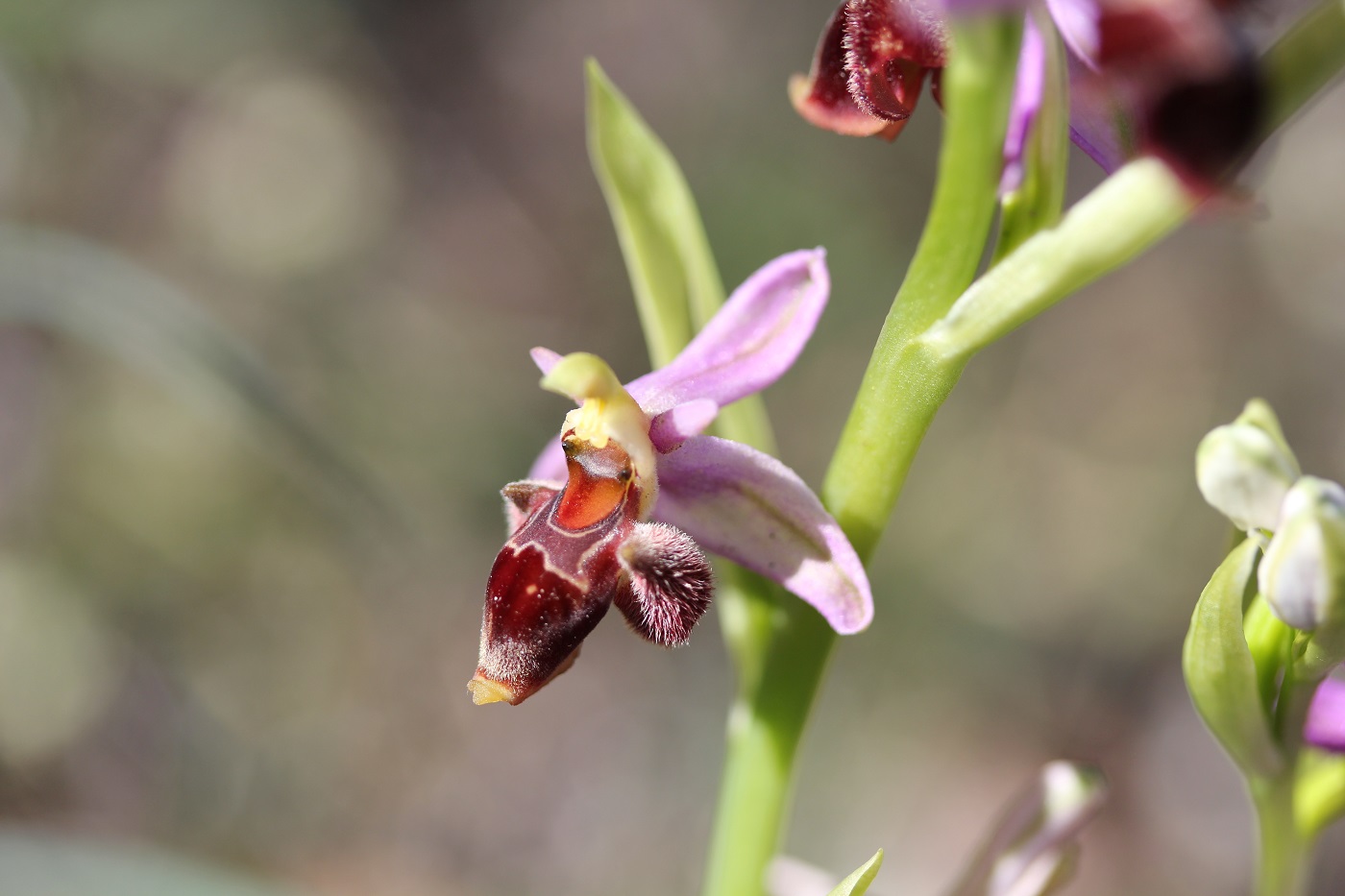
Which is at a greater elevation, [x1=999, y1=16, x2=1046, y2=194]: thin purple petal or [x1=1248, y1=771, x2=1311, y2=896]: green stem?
[x1=999, y1=16, x2=1046, y2=194]: thin purple petal

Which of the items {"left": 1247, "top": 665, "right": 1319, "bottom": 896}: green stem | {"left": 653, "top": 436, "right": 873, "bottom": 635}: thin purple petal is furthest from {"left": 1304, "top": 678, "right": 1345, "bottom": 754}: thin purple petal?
{"left": 653, "top": 436, "right": 873, "bottom": 635}: thin purple petal

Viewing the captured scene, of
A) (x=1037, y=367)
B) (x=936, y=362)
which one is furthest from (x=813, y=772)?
(x=936, y=362)

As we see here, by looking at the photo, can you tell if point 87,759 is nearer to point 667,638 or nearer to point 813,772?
point 813,772

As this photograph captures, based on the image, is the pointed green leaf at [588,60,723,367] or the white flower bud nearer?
the white flower bud

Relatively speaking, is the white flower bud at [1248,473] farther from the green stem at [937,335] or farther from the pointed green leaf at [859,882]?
the pointed green leaf at [859,882]

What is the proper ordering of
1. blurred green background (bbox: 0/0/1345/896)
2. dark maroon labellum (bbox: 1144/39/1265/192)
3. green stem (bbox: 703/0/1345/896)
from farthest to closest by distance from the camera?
blurred green background (bbox: 0/0/1345/896), green stem (bbox: 703/0/1345/896), dark maroon labellum (bbox: 1144/39/1265/192)

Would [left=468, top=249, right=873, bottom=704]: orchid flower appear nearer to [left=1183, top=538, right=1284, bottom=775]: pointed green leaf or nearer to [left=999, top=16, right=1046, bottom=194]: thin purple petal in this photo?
[left=999, top=16, right=1046, bottom=194]: thin purple petal

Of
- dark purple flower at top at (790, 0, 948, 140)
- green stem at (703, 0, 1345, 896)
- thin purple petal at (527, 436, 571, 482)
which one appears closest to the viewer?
green stem at (703, 0, 1345, 896)

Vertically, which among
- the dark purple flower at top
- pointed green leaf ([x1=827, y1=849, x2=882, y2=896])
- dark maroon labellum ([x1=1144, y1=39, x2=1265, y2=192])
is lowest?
pointed green leaf ([x1=827, y1=849, x2=882, y2=896])
